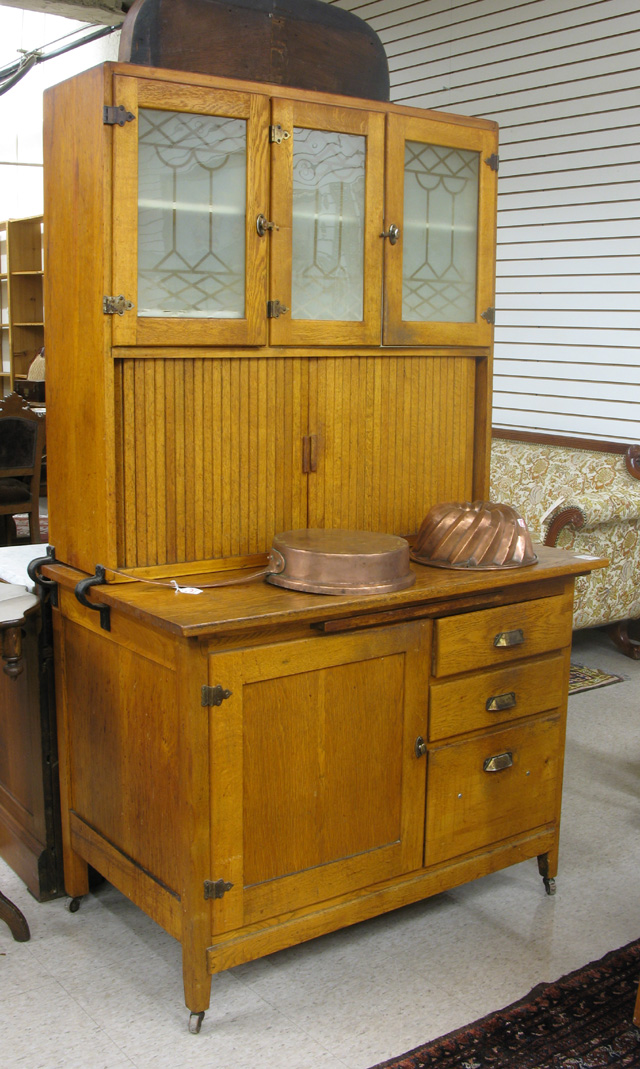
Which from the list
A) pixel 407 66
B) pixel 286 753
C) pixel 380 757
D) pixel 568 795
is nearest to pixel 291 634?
pixel 286 753

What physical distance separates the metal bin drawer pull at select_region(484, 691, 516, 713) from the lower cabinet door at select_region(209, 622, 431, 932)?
0.74 feet

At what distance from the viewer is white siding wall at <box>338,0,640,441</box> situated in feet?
17.9

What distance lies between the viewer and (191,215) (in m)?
2.50

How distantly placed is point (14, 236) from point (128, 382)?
380 inches

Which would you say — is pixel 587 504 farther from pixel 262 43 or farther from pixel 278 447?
pixel 262 43

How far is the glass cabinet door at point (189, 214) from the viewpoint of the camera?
2.38 meters

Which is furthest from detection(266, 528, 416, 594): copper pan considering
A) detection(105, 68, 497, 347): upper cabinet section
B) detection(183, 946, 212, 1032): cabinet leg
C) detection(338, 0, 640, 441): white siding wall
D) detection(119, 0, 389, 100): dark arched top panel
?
detection(338, 0, 640, 441): white siding wall

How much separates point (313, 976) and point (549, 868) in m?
0.83

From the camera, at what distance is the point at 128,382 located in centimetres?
246

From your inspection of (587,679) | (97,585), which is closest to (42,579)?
(97,585)

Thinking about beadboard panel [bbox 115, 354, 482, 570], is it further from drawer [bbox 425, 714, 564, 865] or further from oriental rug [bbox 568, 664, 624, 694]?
oriental rug [bbox 568, 664, 624, 694]

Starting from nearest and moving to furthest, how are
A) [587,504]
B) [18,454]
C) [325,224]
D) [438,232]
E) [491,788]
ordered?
[325,224] < [491,788] < [438,232] < [587,504] < [18,454]

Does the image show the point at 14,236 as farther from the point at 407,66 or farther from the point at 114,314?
the point at 114,314

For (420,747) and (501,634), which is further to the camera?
(501,634)
